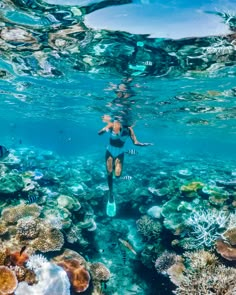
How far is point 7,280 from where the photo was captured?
562cm

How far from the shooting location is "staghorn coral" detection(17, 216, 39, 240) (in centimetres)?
781

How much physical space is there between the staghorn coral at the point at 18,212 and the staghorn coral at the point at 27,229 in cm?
93

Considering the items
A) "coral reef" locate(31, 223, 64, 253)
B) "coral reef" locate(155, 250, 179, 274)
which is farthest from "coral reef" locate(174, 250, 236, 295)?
"coral reef" locate(31, 223, 64, 253)

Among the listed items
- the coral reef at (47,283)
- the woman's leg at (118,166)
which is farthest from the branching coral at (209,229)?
the woman's leg at (118,166)

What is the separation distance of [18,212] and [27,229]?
1443 millimetres

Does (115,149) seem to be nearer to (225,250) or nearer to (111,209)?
(111,209)

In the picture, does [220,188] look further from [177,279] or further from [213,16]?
[213,16]

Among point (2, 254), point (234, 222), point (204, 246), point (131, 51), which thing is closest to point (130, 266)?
point (204, 246)

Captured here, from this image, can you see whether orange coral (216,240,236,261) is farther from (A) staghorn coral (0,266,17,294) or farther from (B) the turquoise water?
(A) staghorn coral (0,266,17,294)

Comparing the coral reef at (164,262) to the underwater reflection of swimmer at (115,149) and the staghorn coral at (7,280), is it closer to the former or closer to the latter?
the staghorn coral at (7,280)

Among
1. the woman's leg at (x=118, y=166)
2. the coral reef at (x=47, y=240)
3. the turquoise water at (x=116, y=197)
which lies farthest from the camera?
the woman's leg at (x=118, y=166)

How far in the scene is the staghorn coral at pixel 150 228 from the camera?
36.3 feet

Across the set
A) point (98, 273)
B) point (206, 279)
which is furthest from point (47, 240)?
point (206, 279)

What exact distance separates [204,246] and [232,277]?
2.49 meters
